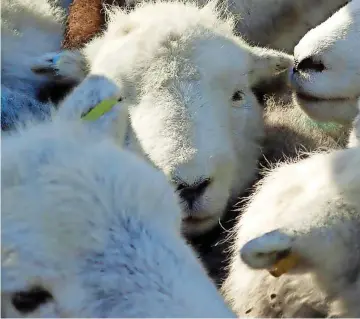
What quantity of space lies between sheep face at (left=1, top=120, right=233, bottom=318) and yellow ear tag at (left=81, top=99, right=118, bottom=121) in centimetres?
56

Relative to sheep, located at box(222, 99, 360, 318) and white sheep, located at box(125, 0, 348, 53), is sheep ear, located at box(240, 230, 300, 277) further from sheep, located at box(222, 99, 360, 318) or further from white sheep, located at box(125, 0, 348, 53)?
white sheep, located at box(125, 0, 348, 53)

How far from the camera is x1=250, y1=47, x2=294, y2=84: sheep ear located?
16.6 feet

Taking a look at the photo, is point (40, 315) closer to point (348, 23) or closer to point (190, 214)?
point (190, 214)

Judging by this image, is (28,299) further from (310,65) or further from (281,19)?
(281,19)

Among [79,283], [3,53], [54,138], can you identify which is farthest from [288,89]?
[79,283]

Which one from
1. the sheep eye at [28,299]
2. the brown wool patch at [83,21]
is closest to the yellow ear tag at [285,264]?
the sheep eye at [28,299]

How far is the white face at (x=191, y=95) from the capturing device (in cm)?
411

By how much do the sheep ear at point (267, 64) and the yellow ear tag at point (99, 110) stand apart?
61.6 inches

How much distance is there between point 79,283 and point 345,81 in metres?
2.28

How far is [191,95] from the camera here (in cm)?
435

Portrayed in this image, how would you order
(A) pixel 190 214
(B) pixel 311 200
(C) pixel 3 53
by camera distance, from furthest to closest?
(C) pixel 3 53, (A) pixel 190 214, (B) pixel 311 200

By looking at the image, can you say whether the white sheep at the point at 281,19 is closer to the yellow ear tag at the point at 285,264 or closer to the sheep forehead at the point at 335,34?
the sheep forehead at the point at 335,34

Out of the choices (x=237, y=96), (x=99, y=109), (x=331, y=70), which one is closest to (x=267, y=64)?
(x=237, y=96)

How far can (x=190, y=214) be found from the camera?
421 cm
